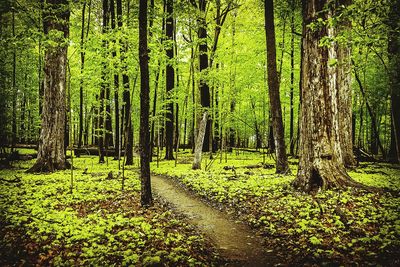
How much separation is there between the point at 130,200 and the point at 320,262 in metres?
5.42

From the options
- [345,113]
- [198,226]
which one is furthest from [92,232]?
[345,113]

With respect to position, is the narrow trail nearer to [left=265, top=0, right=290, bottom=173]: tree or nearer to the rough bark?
[left=265, top=0, right=290, bottom=173]: tree

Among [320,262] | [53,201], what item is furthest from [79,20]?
[320,262]

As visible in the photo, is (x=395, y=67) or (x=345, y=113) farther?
(x=395, y=67)

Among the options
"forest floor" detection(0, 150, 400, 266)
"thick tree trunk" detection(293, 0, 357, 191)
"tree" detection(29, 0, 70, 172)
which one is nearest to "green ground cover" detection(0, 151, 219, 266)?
"forest floor" detection(0, 150, 400, 266)

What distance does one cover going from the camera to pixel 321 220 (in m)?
5.64

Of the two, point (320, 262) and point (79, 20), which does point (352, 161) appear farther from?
point (79, 20)

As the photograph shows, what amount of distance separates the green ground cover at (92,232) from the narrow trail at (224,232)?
34cm

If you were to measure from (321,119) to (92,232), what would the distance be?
648cm

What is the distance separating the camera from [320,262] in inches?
165

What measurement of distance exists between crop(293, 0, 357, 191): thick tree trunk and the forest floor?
0.55 m

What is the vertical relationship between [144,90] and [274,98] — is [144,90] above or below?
below

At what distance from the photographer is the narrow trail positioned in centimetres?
480

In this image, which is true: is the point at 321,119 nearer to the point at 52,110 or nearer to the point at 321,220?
the point at 321,220
